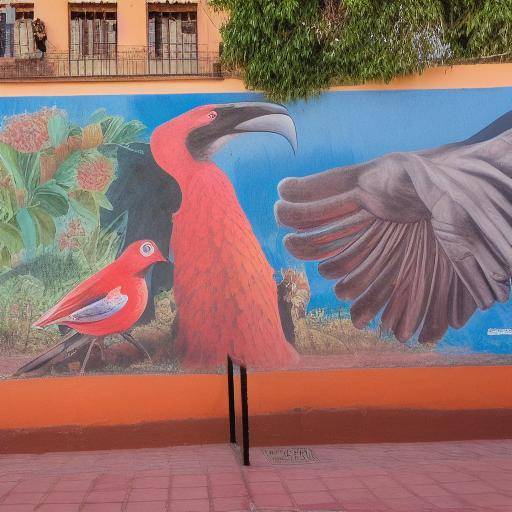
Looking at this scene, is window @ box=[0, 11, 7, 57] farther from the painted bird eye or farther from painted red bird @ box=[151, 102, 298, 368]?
the painted bird eye

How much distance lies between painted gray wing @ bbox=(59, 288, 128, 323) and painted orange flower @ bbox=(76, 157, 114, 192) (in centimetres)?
112

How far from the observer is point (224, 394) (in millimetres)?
6723

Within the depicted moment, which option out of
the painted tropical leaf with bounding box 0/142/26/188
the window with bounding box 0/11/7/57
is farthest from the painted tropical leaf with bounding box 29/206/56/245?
the window with bounding box 0/11/7/57

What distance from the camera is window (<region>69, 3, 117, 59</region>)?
24.9ft

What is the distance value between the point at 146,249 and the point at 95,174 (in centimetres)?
96

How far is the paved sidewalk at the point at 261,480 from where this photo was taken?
4863mm

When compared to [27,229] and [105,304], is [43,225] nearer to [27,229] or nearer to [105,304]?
[27,229]

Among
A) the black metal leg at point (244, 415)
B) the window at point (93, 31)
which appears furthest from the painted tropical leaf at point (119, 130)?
the black metal leg at point (244, 415)

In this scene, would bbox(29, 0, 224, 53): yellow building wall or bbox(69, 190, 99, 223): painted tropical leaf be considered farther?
bbox(29, 0, 224, 53): yellow building wall

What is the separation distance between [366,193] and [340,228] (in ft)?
1.55

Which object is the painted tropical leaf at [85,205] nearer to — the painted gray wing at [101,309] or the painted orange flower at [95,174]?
the painted orange flower at [95,174]

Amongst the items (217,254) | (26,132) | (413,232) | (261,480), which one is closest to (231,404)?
(261,480)

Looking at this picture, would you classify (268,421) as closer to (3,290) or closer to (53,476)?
(53,476)

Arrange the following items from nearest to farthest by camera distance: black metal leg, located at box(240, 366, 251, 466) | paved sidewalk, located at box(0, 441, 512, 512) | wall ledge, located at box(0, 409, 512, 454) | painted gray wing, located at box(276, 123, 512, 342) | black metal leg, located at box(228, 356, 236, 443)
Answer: paved sidewalk, located at box(0, 441, 512, 512)
black metal leg, located at box(240, 366, 251, 466)
black metal leg, located at box(228, 356, 236, 443)
wall ledge, located at box(0, 409, 512, 454)
painted gray wing, located at box(276, 123, 512, 342)
